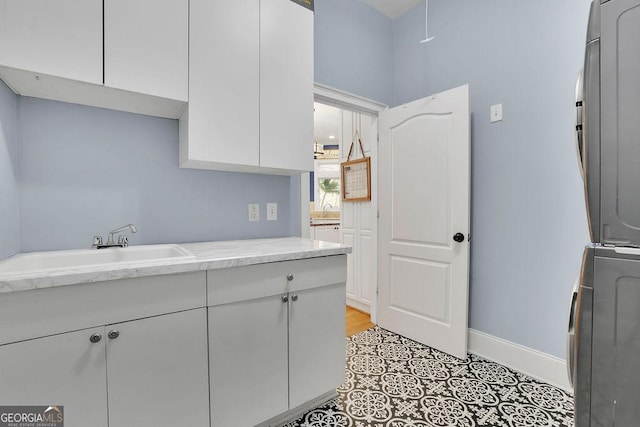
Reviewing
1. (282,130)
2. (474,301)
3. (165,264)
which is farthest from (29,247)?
(474,301)

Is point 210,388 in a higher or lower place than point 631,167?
lower

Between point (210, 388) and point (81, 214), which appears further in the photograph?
point (81, 214)

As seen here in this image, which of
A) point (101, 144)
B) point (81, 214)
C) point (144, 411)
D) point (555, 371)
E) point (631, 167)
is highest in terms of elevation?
point (101, 144)

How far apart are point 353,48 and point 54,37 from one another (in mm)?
2111

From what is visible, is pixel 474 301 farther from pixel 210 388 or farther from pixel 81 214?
pixel 81 214

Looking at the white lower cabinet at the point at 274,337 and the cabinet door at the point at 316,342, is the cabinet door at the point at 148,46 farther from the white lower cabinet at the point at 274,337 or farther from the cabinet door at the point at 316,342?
the cabinet door at the point at 316,342

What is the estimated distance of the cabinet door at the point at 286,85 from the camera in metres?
1.79

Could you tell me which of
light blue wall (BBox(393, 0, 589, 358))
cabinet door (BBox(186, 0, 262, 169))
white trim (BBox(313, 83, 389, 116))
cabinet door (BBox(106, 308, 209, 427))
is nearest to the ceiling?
light blue wall (BBox(393, 0, 589, 358))

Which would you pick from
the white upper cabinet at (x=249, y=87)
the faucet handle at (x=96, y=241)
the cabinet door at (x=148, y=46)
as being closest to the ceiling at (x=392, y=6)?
the white upper cabinet at (x=249, y=87)

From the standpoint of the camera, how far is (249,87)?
5.68ft

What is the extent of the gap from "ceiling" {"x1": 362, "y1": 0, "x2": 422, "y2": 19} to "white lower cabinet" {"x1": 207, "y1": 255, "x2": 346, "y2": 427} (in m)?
2.42

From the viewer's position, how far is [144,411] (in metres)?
1.17

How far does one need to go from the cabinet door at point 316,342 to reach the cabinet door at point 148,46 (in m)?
1.21

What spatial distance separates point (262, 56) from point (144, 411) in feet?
5.91
